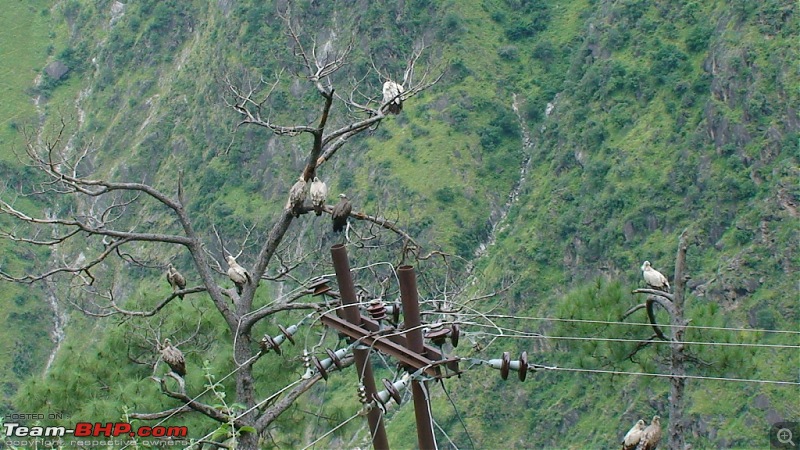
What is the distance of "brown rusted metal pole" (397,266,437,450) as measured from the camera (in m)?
7.80

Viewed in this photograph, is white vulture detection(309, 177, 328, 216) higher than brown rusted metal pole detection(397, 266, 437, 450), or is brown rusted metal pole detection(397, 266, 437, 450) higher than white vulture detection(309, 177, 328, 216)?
white vulture detection(309, 177, 328, 216)

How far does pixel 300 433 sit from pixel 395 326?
6.59 metres

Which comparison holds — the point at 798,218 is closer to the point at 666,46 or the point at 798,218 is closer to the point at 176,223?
the point at 666,46

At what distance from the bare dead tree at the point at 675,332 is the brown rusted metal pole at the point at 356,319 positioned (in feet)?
12.3

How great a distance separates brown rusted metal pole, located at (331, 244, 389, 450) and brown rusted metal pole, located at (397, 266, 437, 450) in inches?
24.5

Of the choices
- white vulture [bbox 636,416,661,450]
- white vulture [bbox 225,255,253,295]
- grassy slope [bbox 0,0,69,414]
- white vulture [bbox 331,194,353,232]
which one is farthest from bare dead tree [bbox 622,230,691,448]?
grassy slope [bbox 0,0,69,414]

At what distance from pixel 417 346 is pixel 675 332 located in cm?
450

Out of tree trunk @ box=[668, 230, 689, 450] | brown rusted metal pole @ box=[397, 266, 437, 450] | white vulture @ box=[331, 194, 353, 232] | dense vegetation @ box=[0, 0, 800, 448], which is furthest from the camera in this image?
dense vegetation @ box=[0, 0, 800, 448]

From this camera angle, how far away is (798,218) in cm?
3959

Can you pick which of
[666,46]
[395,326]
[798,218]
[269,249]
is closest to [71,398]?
[269,249]

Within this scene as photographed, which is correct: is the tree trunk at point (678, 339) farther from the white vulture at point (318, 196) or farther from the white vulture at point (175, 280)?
the white vulture at point (175, 280)

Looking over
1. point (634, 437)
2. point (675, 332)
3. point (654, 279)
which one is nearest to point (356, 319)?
point (634, 437)

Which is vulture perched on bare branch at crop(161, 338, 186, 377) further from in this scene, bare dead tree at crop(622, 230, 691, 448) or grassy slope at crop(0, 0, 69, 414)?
grassy slope at crop(0, 0, 69, 414)

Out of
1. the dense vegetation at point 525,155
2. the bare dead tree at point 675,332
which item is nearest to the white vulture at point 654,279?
the bare dead tree at point 675,332
